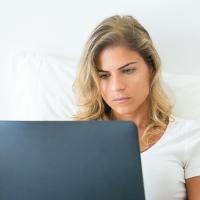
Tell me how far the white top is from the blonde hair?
6 cm

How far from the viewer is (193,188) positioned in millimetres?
960

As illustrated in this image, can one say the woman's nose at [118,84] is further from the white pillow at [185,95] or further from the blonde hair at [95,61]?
the white pillow at [185,95]

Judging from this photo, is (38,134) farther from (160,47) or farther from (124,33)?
(160,47)

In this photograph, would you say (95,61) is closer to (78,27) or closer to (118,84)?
(118,84)

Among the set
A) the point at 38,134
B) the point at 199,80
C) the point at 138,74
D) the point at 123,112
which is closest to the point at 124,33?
the point at 138,74

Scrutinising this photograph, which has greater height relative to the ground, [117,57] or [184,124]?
[117,57]

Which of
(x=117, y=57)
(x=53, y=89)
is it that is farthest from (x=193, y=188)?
(x=53, y=89)

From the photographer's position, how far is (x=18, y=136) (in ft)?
2.04

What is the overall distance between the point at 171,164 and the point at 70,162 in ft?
1.43

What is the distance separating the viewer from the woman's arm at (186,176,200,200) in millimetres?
949

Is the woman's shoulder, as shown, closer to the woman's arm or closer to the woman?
the woman

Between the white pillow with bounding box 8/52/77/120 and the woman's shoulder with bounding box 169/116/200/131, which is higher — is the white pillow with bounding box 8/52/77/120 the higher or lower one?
the higher one

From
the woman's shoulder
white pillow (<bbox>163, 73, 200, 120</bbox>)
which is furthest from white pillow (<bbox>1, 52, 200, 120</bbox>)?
the woman's shoulder

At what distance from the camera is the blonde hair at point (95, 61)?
1.02 m
